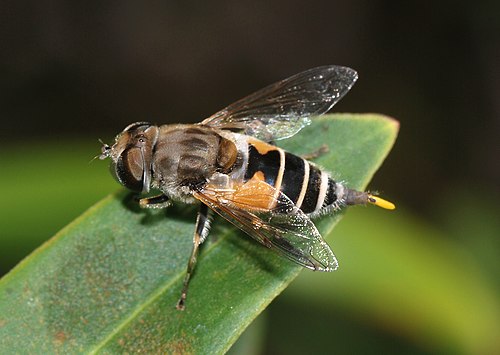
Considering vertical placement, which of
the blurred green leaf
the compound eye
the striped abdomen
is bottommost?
the blurred green leaf

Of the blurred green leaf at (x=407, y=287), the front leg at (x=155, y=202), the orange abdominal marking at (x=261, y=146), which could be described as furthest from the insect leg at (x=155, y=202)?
the blurred green leaf at (x=407, y=287)

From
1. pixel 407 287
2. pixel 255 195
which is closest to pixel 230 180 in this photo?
pixel 255 195

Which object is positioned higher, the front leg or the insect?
the insect

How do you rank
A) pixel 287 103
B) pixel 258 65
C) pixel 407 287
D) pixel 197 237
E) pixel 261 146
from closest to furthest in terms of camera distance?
pixel 197 237 < pixel 261 146 < pixel 287 103 < pixel 407 287 < pixel 258 65

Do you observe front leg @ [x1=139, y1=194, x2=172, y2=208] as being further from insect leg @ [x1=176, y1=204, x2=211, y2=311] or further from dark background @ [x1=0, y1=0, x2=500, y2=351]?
dark background @ [x1=0, y1=0, x2=500, y2=351]

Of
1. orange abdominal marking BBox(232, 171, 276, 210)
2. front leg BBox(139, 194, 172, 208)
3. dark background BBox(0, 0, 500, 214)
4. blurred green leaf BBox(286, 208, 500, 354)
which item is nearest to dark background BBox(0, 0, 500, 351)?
dark background BBox(0, 0, 500, 214)

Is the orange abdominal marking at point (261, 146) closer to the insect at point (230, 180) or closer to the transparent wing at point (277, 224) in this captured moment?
the insect at point (230, 180)

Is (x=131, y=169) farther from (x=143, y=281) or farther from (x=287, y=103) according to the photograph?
(x=287, y=103)

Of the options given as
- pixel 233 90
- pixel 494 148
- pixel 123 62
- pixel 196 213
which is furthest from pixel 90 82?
pixel 494 148
